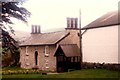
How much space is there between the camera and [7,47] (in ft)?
74.6

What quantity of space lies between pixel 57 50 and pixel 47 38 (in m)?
6.52

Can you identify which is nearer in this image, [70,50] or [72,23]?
[70,50]

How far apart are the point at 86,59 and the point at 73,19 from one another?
26.1ft

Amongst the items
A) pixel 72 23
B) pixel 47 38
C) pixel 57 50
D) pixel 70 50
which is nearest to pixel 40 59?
pixel 47 38

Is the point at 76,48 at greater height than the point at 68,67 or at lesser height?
greater

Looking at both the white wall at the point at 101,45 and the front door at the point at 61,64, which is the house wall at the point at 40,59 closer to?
the front door at the point at 61,64

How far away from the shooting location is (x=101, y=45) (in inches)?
1606

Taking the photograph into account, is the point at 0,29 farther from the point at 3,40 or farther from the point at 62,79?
the point at 62,79

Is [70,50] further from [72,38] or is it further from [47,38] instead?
[47,38]

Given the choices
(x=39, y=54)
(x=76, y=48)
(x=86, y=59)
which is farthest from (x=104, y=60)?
A: (x=39, y=54)

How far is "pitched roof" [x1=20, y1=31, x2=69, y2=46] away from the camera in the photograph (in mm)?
48575

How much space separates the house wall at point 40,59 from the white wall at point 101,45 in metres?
5.84

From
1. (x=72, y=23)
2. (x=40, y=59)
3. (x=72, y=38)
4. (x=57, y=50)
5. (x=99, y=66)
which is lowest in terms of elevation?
(x=99, y=66)

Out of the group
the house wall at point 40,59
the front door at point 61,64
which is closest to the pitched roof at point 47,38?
the house wall at point 40,59
